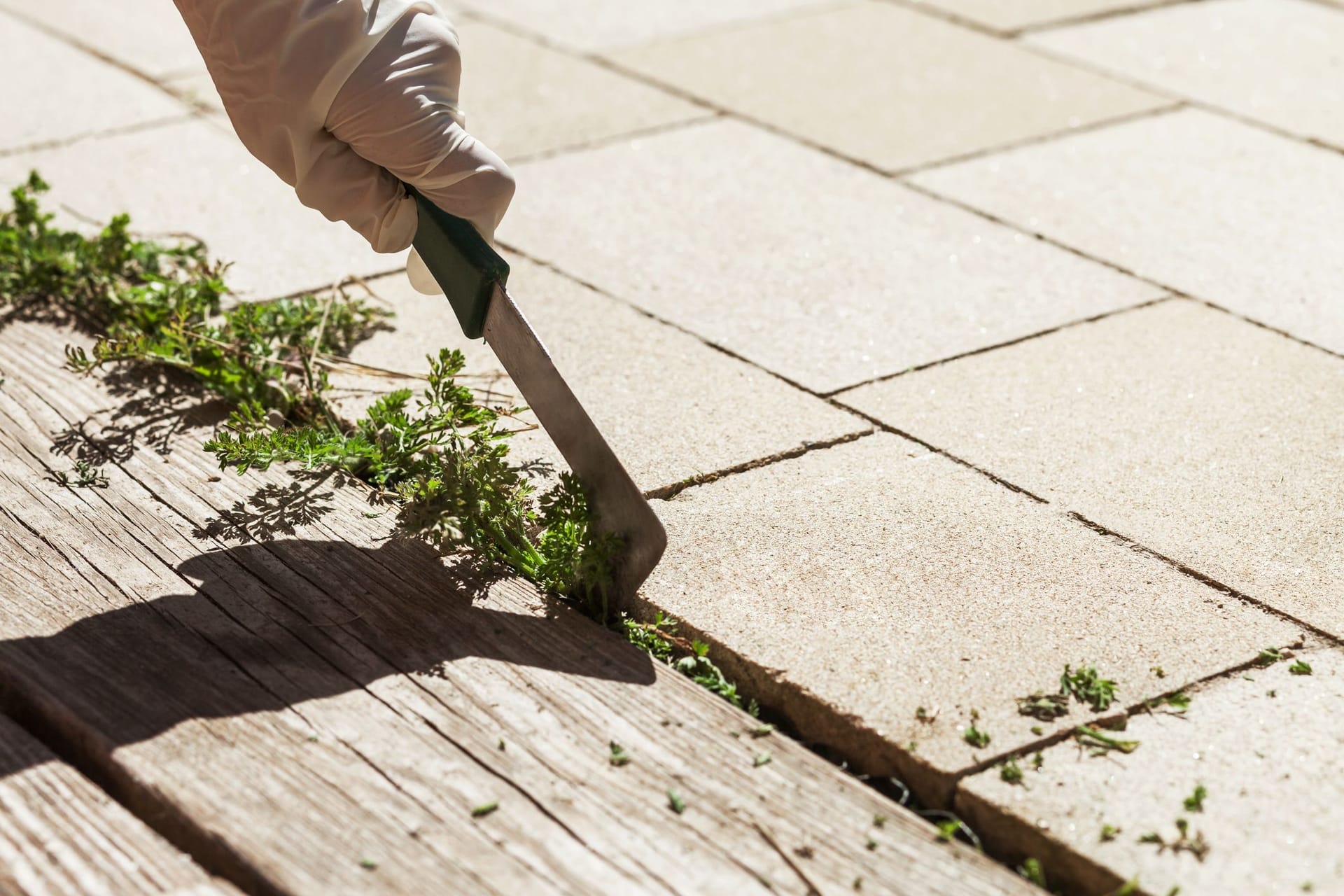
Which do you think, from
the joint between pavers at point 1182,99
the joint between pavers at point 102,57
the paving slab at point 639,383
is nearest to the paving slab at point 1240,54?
the joint between pavers at point 1182,99

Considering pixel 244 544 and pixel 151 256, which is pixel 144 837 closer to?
pixel 244 544

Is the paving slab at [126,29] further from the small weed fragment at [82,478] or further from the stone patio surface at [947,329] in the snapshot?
the small weed fragment at [82,478]

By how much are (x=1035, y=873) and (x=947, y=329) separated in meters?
1.96

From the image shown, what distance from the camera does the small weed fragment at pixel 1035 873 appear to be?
2.26 meters

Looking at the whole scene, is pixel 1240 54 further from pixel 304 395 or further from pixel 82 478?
pixel 82 478

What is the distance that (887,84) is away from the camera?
228 inches

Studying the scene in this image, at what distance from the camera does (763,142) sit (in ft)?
17.1

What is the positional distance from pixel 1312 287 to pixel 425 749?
2.88 metres

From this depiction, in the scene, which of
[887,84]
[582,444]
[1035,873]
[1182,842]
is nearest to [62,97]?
[887,84]

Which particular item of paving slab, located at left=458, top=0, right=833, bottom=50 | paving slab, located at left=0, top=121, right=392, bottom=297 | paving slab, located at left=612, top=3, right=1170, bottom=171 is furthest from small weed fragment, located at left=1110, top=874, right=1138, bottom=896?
paving slab, located at left=458, top=0, right=833, bottom=50

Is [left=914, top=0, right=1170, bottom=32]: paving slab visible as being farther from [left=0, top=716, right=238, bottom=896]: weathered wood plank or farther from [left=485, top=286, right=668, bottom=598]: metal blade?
[left=0, top=716, right=238, bottom=896]: weathered wood plank

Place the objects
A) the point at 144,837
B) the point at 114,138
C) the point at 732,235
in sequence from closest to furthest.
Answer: the point at 144,837, the point at 732,235, the point at 114,138

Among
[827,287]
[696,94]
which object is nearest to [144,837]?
[827,287]

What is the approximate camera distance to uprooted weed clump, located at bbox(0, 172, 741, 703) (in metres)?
2.88
